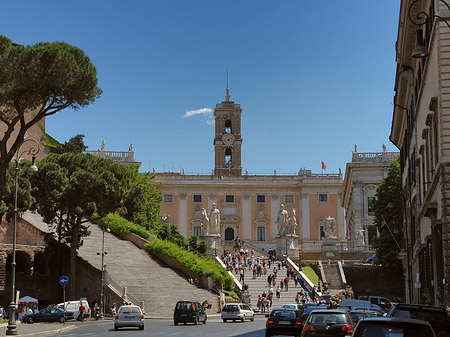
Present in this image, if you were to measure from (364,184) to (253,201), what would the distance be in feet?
67.0

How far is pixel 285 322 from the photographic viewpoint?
22.7 m

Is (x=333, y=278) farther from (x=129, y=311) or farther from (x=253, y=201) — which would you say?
(x=253, y=201)

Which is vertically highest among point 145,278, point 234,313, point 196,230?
point 196,230

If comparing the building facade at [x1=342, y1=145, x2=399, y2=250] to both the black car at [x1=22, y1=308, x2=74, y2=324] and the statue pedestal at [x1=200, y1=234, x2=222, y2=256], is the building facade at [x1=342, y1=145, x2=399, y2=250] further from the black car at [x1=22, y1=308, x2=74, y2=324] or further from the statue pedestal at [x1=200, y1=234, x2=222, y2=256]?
the black car at [x1=22, y1=308, x2=74, y2=324]

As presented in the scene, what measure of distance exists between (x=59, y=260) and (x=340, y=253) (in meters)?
27.6

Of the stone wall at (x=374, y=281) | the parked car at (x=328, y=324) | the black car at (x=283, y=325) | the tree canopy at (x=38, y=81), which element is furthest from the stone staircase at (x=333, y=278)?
the parked car at (x=328, y=324)

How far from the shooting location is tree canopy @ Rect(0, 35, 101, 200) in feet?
82.9

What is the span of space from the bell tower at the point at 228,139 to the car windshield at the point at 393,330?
89.0 metres

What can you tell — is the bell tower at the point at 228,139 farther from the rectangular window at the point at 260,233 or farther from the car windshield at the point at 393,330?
the car windshield at the point at 393,330

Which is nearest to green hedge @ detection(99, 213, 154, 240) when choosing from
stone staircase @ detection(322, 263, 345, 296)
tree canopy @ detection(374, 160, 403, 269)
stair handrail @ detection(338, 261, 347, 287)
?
stone staircase @ detection(322, 263, 345, 296)

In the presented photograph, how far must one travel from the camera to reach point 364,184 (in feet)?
249

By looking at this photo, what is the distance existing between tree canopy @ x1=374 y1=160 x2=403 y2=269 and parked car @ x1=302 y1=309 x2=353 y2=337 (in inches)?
1392

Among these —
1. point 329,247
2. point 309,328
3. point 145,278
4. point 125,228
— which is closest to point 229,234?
point 329,247

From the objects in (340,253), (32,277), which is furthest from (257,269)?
(32,277)
